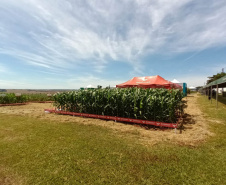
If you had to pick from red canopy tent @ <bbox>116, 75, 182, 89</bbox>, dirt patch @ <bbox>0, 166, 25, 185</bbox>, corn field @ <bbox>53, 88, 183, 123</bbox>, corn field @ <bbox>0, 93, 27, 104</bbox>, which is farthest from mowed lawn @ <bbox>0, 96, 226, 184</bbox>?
corn field @ <bbox>0, 93, 27, 104</bbox>

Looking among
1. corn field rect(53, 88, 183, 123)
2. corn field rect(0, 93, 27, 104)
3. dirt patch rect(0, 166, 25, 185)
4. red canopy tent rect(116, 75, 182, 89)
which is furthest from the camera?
corn field rect(0, 93, 27, 104)

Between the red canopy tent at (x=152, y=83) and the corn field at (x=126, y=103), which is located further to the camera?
the red canopy tent at (x=152, y=83)

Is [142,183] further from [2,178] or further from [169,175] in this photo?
[2,178]

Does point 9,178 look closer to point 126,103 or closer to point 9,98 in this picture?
point 126,103

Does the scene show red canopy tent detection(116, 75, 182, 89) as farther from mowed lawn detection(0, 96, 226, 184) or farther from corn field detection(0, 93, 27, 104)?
corn field detection(0, 93, 27, 104)

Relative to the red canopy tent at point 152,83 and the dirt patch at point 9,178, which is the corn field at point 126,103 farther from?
the dirt patch at point 9,178

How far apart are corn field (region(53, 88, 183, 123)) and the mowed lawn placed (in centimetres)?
257

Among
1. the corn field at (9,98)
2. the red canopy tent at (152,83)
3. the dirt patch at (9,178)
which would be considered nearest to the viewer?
the dirt patch at (9,178)

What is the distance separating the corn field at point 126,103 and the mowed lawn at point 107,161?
2571 millimetres

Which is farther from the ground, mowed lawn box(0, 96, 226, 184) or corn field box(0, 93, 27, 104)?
corn field box(0, 93, 27, 104)

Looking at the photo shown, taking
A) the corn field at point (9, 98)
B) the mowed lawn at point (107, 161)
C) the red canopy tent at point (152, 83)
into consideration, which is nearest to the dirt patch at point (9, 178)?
the mowed lawn at point (107, 161)

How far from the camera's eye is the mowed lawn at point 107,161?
2676 millimetres

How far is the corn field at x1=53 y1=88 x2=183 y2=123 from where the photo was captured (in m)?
6.84

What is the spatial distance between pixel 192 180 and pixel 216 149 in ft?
6.91
